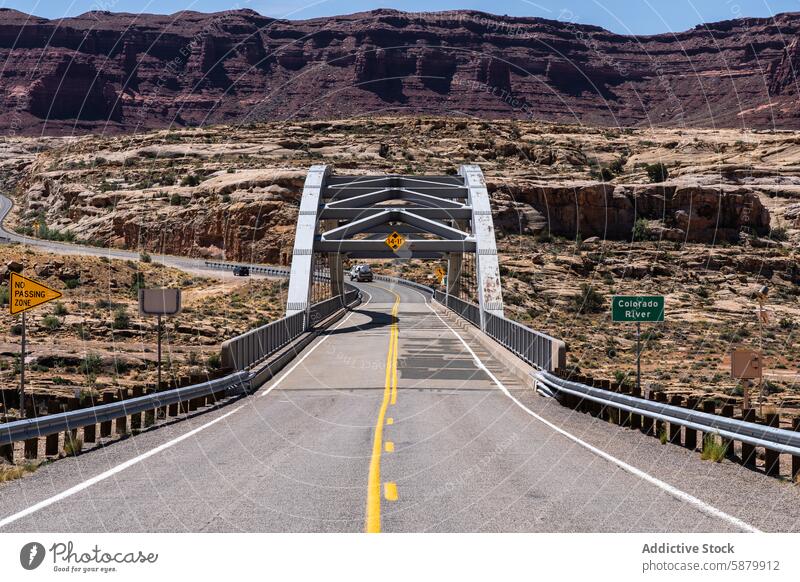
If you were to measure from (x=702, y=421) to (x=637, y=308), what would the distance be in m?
6.66

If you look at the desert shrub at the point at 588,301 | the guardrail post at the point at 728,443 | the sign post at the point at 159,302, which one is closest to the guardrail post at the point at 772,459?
the guardrail post at the point at 728,443

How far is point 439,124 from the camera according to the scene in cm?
13938

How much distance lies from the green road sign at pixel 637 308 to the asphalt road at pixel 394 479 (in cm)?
251

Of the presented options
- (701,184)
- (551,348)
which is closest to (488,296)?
(551,348)

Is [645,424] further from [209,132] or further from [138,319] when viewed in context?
[209,132]

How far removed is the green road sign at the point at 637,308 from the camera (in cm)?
1898

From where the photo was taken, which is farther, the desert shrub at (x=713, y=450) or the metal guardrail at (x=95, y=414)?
the desert shrub at (x=713, y=450)

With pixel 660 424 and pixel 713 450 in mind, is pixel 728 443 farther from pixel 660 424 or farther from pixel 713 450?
pixel 660 424

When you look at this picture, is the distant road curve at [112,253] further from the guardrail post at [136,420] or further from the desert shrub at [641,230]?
the guardrail post at [136,420]

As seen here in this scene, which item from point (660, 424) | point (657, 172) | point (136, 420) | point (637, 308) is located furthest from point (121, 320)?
point (657, 172)

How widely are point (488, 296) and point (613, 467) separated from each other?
2745 cm

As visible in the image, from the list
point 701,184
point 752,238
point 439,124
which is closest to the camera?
point 752,238

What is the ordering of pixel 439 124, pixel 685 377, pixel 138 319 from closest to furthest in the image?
1. pixel 685 377
2. pixel 138 319
3. pixel 439 124
